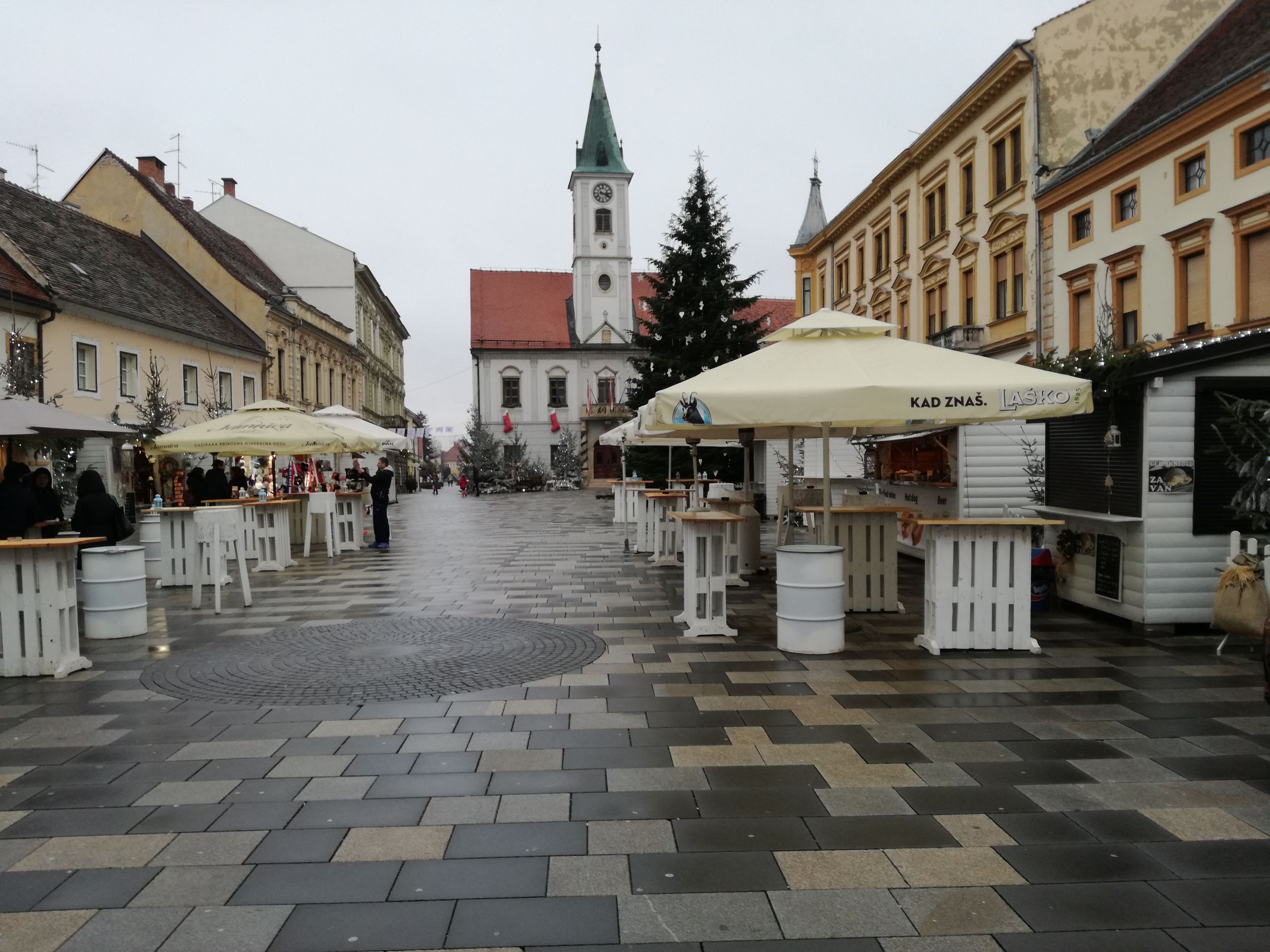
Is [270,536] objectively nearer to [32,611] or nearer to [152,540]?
[152,540]

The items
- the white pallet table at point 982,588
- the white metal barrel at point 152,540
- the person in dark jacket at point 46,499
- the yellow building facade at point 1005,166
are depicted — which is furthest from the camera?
the yellow building facade at point 1005,166

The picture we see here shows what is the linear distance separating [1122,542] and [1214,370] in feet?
5.69

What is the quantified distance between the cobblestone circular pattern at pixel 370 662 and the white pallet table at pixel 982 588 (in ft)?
9.60

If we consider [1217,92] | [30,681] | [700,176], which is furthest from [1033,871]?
[700,176]

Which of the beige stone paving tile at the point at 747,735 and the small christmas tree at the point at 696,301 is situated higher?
the small christmas tree at the point at 696,301

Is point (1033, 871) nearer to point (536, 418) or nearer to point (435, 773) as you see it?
point (435, 773)

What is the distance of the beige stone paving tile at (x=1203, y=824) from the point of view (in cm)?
409

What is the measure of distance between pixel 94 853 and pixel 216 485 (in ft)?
42.5

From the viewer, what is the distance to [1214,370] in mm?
8477

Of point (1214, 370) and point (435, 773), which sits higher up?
point (1214, 370)

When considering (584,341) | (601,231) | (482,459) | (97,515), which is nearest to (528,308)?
(584,341)

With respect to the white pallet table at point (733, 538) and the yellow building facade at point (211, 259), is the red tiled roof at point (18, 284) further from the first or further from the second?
the white pallet table at point (733, 538)

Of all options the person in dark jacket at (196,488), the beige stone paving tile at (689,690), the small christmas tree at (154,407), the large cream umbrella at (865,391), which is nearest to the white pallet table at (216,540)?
the person in dark jacket at (196,488)

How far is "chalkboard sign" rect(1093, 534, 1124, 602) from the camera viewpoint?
9000mm
